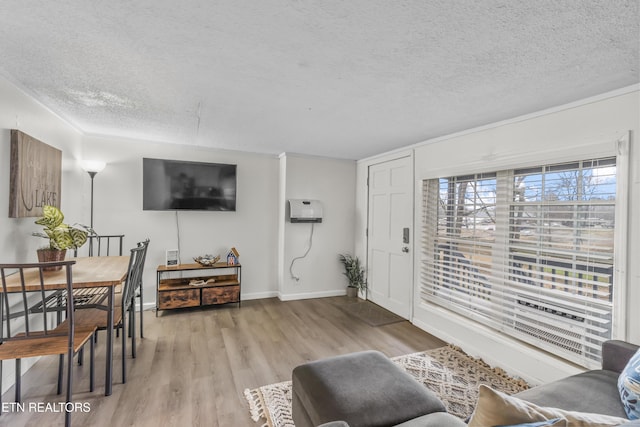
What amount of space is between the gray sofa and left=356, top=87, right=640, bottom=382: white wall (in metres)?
0.49

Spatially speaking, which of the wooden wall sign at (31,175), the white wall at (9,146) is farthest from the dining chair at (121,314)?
the wooden wall sign at (31,175)

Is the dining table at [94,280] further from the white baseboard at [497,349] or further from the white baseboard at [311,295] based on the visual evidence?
the white baseboard at [497,349]

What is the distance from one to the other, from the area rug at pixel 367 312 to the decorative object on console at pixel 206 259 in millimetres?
1790

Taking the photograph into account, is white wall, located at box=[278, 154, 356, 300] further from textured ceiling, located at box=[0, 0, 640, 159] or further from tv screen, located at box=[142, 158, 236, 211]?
textured ceiling, located at box=[0, 0, 640, 159]

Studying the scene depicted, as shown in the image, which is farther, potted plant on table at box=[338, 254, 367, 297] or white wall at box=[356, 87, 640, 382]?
potted plant on table at box=[338, 254, 367, 297]

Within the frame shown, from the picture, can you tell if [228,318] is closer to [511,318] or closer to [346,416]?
[346,416]

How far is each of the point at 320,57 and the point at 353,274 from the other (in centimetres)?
345

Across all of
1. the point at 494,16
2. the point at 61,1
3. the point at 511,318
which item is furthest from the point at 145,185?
the point at 511,318

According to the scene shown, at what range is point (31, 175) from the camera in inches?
87.8

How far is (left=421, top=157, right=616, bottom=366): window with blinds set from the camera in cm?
199

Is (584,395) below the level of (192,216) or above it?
below

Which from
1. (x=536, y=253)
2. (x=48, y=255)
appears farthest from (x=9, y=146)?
(x=536, y=253)

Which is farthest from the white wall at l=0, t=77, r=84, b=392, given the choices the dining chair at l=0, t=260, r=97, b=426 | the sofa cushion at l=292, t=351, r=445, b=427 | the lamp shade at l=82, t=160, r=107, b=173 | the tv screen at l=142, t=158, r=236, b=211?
the sofa cushion at l=292, t=351, r=445, b=427

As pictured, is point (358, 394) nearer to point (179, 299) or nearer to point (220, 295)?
point (220, 295)
